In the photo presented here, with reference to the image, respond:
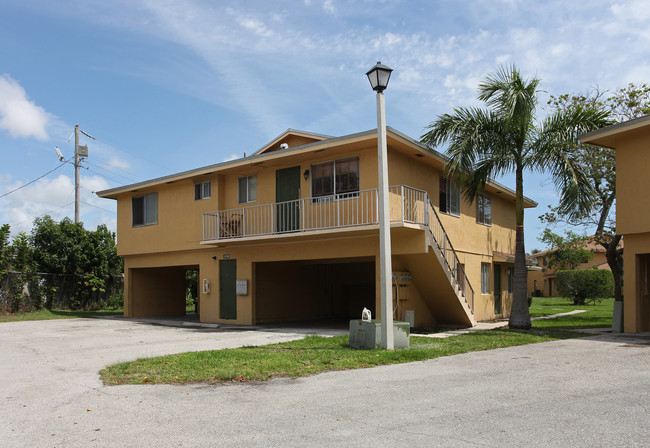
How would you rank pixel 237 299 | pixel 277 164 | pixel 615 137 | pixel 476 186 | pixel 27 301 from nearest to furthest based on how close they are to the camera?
1. pixel 615 137
2. pixel 476 186
3. pixel 277 164
4. pixel 237 299
5. pixel 27 301

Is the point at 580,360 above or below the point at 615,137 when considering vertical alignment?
below

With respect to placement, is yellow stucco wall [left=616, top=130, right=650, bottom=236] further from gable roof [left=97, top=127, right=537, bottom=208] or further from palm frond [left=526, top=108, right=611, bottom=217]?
gable roof [left=97, top=127, right=537, bottom=208]

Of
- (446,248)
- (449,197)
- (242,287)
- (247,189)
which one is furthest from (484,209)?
(242,287)

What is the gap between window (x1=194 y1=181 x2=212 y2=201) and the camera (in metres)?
20.4

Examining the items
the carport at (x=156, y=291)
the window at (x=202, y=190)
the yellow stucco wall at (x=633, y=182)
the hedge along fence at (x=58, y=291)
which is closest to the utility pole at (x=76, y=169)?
the hedge along fence at (x=58, y=291)

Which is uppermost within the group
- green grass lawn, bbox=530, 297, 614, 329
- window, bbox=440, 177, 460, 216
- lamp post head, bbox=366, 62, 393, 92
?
lamp post head, bbox=366, 62, 393, 92

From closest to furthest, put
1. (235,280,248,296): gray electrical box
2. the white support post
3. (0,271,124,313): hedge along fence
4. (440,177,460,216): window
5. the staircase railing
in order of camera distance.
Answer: the white support post, the staircase railing, (440,177,460,216): window, (235,280,248,296): gray electrical box, (0,271,124,313): hedge along fence

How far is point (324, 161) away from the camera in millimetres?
16953

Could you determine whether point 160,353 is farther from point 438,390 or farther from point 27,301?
point 27,301

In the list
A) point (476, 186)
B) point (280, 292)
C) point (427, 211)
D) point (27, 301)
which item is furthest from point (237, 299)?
point (27, 301)

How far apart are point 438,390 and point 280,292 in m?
13.6

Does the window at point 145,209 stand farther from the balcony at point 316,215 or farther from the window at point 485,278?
the window at point 485,278

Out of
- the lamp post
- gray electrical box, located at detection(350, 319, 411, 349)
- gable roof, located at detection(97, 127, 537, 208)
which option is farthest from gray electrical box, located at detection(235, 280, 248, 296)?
the lamp post

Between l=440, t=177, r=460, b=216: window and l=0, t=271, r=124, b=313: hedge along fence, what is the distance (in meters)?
17.2
